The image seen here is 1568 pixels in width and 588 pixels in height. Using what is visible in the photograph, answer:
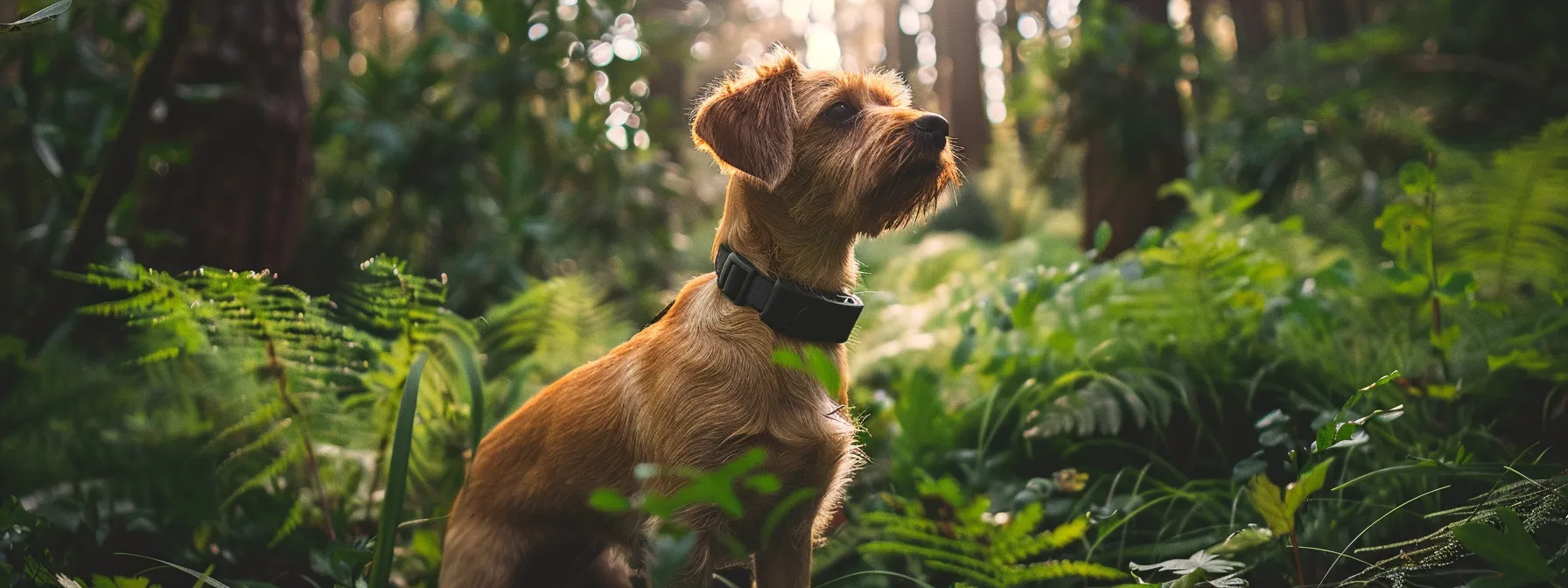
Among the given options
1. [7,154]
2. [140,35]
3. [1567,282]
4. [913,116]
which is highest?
[140,35]

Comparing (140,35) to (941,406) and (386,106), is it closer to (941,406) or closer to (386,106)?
(386,106)

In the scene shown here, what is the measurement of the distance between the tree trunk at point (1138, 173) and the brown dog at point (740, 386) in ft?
14.3

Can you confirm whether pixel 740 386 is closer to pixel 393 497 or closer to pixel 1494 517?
pixel 393 497

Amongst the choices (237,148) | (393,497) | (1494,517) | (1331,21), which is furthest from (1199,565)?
(1331,21)

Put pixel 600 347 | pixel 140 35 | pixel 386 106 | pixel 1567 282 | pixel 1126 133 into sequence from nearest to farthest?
pixel 1567 282, pixel 140 35, pixel 600 347, pixel 386 106, pixel 1126 133

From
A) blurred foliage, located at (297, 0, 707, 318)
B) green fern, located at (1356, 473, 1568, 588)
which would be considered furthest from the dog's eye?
blurred foliage, located at (297, 0, 707, 318)

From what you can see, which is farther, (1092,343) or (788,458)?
(1092,343)

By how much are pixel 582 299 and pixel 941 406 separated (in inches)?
73.0

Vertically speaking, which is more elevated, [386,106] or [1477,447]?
[386,106]

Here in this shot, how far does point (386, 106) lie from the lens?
502 centimetres

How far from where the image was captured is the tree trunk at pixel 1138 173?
5.68 metres

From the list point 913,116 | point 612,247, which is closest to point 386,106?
point 612,247

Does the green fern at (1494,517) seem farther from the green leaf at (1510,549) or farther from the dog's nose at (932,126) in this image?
the dog's nose at (932,126)

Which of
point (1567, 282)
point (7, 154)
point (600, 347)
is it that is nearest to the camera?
point (1567, 282)
